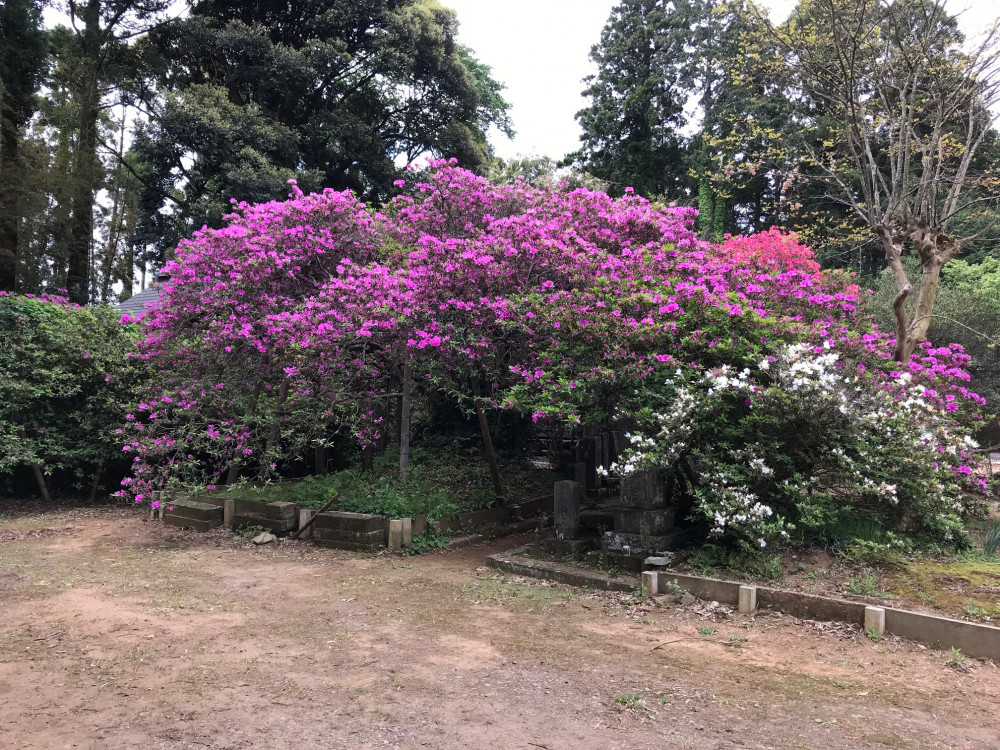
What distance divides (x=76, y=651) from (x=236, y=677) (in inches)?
51.1

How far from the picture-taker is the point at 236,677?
376 centimetres

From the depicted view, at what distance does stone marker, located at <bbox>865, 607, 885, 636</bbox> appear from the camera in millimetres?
4418

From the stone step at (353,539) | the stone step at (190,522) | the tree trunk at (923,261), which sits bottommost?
the stone step at (190,522)

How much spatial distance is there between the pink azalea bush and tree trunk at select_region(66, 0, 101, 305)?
27.9ft

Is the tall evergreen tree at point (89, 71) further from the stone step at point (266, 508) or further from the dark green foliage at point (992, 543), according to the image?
the dark green foliage at point (992, 543)

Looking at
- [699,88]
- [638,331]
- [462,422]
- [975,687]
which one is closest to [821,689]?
[975,687]

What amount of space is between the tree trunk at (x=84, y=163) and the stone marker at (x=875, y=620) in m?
18.3

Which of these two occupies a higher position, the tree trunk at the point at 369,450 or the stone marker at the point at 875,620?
the tree trunk at the point at 369,450

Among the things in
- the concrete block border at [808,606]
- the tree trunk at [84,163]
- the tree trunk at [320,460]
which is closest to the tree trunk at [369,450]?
the tree trunk at [320,460]

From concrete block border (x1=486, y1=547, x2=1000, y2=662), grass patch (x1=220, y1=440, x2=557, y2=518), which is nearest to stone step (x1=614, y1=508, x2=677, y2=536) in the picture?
concrete block border (x1=486, y1=547, x2=1000, y2=662)

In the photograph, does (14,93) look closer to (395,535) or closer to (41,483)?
(41,483)

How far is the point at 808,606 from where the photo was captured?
4.81m

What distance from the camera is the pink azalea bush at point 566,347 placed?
5500mm

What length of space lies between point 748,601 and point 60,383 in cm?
1078
